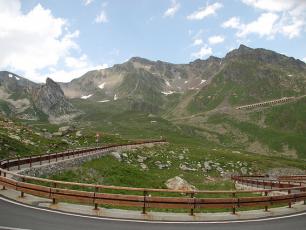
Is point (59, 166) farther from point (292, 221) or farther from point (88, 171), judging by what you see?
point (292, 221)

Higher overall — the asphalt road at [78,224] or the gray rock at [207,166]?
the asphalt road at [78,224]

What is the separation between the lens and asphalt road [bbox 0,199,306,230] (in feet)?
58.5

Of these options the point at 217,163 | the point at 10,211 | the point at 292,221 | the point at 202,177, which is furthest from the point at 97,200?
the point at 217,163

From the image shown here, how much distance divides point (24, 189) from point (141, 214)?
24.2 feet

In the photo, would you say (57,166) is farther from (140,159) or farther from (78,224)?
(140,159)

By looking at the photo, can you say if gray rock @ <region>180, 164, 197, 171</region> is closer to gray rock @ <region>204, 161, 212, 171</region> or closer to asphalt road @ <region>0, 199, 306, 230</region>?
gray rock @ <region>204, 161, 212, 171</region>

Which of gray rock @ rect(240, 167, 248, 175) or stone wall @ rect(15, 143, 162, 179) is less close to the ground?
stone wall @ rect(15, 143, 162, 179)

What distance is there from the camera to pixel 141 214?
21844 millimetres

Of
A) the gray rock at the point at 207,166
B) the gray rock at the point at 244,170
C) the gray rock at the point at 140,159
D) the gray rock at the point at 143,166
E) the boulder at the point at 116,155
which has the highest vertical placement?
the boulder at the point at 116,155

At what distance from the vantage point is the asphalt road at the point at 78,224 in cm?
1783

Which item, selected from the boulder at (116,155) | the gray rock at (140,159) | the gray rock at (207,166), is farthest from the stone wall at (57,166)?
the gray rock at (207,166)

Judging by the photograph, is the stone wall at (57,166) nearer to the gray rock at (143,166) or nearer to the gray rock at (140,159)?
the gray rock at (143,166)

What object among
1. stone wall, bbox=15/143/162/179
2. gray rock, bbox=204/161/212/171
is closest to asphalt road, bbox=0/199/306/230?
stone wall, bbox=15/143/162/179

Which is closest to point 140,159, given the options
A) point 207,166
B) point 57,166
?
point 207,166
